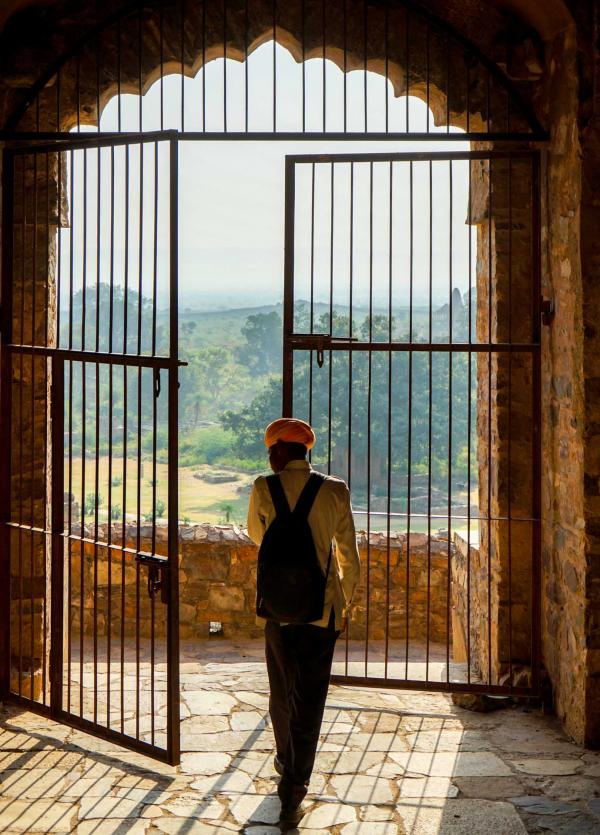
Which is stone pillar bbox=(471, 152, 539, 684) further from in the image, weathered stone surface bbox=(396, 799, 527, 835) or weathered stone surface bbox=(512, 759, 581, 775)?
weathered stone surface bbox=(396, 799, 527, 835)

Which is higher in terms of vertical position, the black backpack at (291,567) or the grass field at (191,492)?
the black backpack at (291,567)

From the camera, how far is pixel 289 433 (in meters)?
3.92

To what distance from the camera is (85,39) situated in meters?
5.34

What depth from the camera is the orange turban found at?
3.92m

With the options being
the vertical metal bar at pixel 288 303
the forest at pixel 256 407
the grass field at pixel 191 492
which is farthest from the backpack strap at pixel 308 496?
the grass field at pixel 191 492

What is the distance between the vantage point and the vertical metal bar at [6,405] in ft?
17.1

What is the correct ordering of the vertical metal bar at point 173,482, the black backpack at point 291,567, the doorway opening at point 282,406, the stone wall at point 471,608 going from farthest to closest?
the stone wall at point 471,608 → the doorway opening at point 282,406 → the vertical metal bar at point 173,482 → the black backpack at point 291,567

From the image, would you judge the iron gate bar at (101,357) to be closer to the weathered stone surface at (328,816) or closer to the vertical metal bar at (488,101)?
the weathered stone surface at (328,816)

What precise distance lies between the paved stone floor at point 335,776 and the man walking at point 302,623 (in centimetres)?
35

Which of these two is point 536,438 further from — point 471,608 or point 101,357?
point 101,357

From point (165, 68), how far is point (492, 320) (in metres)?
2.46

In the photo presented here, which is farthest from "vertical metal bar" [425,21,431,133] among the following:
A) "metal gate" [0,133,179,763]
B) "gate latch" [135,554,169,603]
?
"gate latch" [135,554,169,603]

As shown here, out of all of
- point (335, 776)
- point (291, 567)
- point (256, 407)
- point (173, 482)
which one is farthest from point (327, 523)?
point (256, 407)

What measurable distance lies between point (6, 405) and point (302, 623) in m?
2.47
